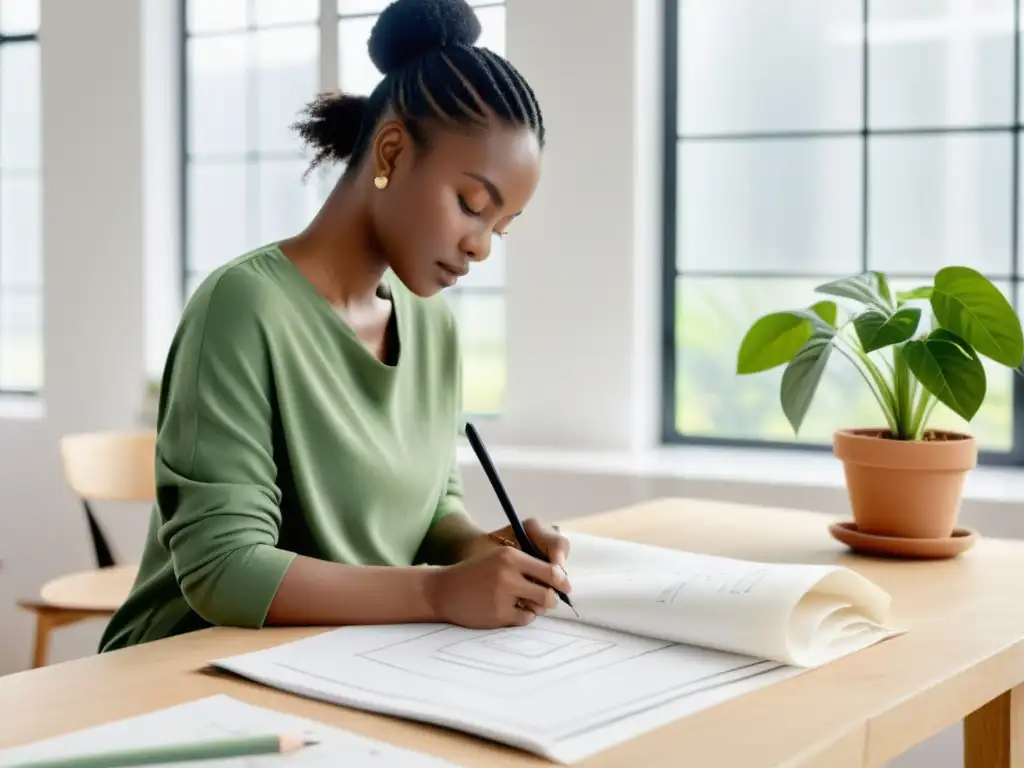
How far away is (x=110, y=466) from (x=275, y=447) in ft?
6.23

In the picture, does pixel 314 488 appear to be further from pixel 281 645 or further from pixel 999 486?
pixel 999 486

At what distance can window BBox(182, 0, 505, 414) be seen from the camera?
3.62 metres

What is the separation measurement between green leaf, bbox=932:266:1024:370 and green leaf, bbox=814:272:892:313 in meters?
0.07

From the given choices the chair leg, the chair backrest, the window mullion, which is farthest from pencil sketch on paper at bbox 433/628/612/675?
the window mullion

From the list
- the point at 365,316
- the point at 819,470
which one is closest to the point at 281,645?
the point at 365,316

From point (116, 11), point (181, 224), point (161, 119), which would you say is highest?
point (116, 11)

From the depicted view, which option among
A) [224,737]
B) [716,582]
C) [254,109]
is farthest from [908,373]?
[254,109]

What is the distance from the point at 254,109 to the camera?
12.6 feet

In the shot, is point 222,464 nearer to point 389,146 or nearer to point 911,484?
point 389,146

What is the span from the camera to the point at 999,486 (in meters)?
2.75

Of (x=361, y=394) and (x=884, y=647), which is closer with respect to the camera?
(x=884, y=647)

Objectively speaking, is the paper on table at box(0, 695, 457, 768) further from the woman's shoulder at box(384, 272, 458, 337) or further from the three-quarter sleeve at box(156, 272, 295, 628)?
the woman's shoulder at box(384, 272, 458, 337)

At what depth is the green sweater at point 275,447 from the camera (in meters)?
1.30

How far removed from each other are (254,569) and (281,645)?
0.10 metres
